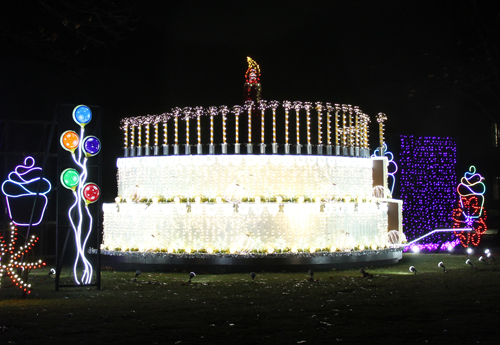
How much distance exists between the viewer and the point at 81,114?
14008mm

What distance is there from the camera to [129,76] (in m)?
30.0

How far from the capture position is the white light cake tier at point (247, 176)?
19109 millimetres

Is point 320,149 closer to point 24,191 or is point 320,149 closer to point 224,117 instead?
point 224,117

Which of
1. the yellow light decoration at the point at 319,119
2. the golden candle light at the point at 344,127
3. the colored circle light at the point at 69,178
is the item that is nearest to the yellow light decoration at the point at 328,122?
the yellow light decoration at the point at 319,119

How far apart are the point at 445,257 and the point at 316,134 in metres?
7.15

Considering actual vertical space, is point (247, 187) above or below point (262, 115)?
below

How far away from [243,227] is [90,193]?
5805 mm

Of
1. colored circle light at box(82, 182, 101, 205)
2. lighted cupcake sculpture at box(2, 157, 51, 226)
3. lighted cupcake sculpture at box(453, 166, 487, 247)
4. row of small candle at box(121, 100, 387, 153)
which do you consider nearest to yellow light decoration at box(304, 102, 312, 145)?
row of small candle at box(121, 100, 387, 153)

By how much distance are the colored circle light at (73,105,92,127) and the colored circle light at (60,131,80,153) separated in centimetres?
28

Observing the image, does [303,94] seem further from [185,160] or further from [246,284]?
[246,284]

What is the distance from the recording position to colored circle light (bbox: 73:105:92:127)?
550 inches

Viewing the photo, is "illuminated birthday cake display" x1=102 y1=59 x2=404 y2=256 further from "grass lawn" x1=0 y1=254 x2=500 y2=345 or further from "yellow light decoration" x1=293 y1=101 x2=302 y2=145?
"grass lawn" x1=0 y1=254 x2=500 y2=345

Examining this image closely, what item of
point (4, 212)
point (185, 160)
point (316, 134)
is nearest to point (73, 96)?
point (4, 212)

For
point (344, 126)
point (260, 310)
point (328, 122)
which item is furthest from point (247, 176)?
point (260, 310)
